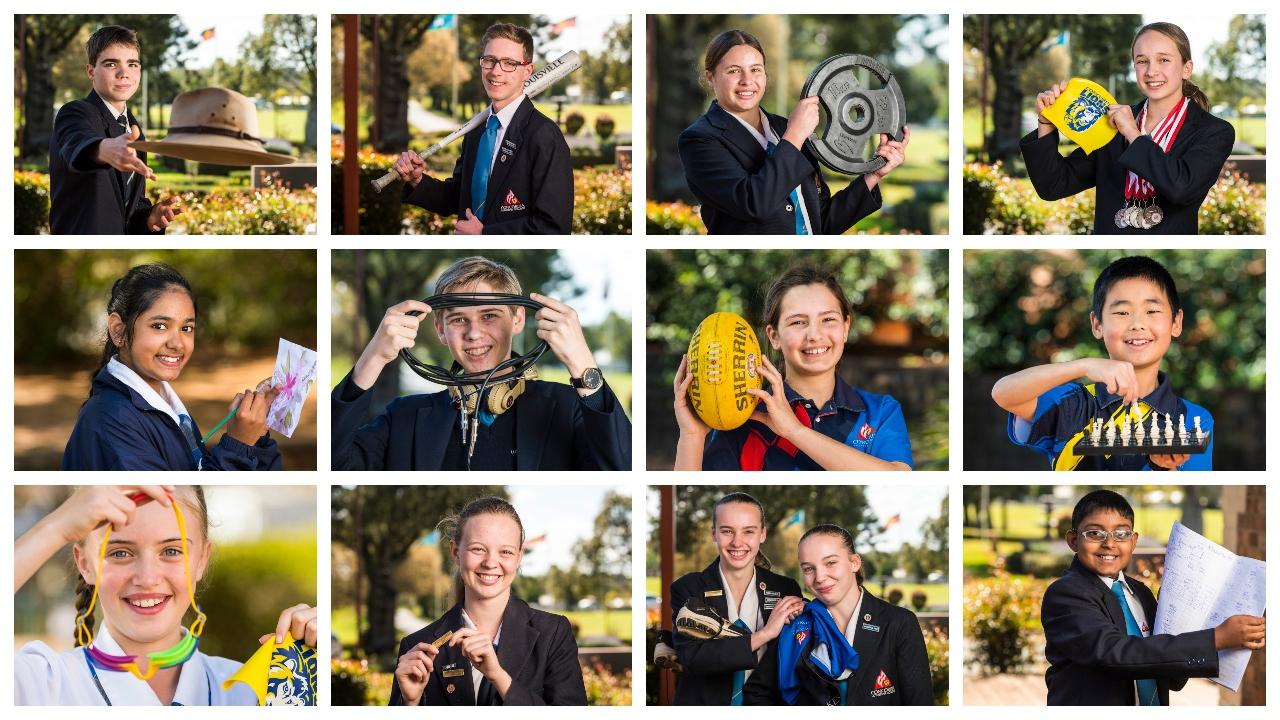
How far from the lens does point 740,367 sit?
4.22 m

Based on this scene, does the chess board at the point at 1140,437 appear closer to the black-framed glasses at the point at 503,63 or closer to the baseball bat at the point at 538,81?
the baseball bat at the point at 538,81

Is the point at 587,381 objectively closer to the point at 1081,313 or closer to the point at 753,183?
the point at 753,183

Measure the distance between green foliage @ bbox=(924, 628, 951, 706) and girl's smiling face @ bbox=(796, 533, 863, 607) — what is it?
940 millimetres

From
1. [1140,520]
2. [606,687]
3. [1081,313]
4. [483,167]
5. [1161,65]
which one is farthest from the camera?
[1081,313]

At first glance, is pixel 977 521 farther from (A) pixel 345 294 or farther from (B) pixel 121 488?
(B) pixel 121 488

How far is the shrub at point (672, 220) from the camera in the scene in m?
7.08

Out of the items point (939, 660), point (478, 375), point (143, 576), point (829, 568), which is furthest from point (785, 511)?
point (143, 576)

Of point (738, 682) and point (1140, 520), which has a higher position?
point (1140, 520)

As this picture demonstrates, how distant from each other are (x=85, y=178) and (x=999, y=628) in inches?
156

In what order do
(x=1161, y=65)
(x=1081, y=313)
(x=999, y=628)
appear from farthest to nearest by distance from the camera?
(x=1081, y=313)
(x=999, y=628)
(x=1161, y=65)

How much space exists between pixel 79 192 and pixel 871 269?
5.60 meters

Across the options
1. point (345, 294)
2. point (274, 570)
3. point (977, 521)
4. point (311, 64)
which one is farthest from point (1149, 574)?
point (345, 294)

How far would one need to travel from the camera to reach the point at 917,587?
216 inches

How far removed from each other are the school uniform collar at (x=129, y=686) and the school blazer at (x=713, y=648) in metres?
1.42
